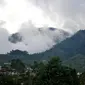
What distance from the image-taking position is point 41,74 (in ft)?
234

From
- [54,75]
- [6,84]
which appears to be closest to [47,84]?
[54,75]

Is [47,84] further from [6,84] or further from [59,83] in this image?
[6,84]

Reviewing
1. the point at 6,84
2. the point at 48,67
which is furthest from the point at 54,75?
the point at 6,84

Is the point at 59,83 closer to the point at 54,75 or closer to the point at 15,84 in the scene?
the point at 54,75

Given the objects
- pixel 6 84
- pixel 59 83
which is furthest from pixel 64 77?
pixel 6 84

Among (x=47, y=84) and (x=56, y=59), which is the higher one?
(x=56, y=59)

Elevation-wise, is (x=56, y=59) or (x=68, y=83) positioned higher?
(x=56, y=59)

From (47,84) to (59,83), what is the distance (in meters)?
3.29

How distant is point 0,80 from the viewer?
110 meters

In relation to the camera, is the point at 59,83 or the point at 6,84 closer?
the point at 59,83

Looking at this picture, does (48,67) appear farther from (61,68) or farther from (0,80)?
(0,80)

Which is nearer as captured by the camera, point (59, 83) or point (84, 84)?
point (59, 83)

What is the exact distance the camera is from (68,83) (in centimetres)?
7362

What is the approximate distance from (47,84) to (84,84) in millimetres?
43524
